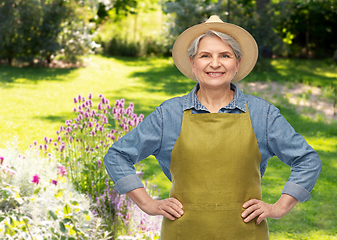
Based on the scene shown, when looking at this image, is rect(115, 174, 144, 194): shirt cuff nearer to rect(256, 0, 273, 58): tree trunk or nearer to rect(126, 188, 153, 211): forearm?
rect(126, 188, 153, 211): forearm

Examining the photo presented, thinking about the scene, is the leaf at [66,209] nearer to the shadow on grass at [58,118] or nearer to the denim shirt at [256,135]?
the denim shirt at [256,135]

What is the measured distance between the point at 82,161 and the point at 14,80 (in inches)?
342

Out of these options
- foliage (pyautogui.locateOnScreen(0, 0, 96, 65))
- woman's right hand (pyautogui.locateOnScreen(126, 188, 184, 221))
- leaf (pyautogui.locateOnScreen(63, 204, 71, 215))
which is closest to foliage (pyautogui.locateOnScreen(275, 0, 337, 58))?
foliage (pyautogui.locateOnScreen(0, 0, 96, 65))

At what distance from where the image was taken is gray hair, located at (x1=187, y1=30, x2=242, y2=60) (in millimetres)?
1913

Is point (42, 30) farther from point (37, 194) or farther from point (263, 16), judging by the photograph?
point (37, 194)

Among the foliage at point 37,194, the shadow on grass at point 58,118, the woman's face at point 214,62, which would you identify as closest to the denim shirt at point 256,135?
the woman's face at point 214,62

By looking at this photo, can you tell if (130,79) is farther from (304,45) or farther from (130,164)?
(130,164)

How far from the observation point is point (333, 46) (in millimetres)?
18422

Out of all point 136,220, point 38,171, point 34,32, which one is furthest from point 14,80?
point 136,220

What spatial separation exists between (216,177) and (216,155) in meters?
0.10

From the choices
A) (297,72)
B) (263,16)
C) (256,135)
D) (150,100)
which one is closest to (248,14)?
(263,16)

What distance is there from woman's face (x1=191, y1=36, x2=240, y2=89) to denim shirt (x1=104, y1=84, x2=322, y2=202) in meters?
0.11

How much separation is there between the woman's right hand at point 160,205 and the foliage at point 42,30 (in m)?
12.8

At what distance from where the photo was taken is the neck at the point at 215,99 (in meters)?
1.96
